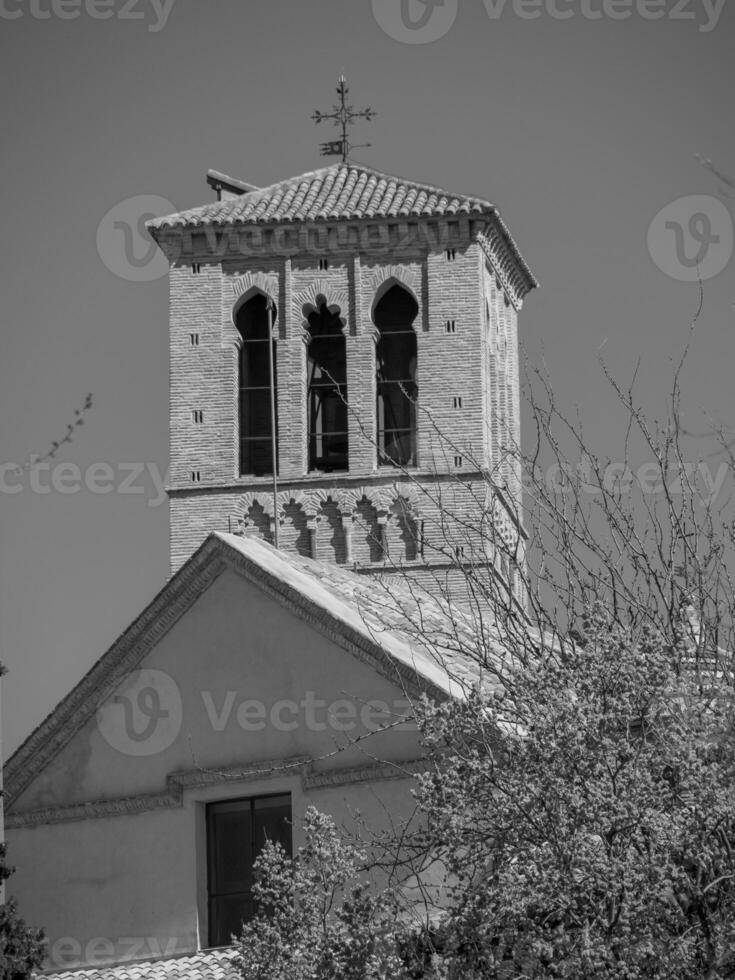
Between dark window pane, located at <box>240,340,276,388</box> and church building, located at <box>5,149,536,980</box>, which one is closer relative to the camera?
church building, located at <box>5,149,536,980</box>

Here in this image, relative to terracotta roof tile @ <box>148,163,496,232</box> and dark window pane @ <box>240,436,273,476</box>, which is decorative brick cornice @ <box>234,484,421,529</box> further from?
terracotta roof tile @ <box>148,163,496,232</box>

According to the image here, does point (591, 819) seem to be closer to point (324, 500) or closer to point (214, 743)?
point (214, 743)

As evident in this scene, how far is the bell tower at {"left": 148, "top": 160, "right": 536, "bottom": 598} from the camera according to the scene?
42531 millimetres

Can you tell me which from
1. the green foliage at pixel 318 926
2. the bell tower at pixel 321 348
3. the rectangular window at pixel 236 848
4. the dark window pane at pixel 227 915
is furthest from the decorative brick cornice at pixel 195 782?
the bell tower at pixel 321 348

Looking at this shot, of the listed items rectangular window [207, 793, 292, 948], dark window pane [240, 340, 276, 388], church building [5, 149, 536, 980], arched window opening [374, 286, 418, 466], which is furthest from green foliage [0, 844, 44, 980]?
dark window pane [240, 340, 276, 388]

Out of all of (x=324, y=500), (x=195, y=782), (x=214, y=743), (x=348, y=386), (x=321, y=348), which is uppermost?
(x=321, y=348)

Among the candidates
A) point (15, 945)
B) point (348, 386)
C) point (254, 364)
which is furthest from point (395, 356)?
point (15, 945)

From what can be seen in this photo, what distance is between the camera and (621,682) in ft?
57.5

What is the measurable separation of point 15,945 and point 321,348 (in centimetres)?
2216

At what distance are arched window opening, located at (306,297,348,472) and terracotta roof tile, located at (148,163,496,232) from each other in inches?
61.4

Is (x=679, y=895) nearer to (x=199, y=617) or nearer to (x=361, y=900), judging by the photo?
(x=361, y=900)

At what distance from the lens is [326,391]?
144ft

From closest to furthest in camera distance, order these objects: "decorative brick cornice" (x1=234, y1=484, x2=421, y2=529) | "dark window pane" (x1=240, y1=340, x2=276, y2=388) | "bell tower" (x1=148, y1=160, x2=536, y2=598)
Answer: "decorative brick cornice" (x1=234, y1=484, x2=421, y2=529) < "bell tower" (x1=148, y1=160, x2=536, y2=598) < "dark window pane" (x1=240, y1=340, x2=276, y2=388)

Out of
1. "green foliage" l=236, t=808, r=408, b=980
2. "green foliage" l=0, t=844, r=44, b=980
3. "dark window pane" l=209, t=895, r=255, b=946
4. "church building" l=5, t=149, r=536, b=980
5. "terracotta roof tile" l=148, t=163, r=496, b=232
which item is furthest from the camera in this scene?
"terracotta roof tile" l=148, t=163, r=496, b=232
